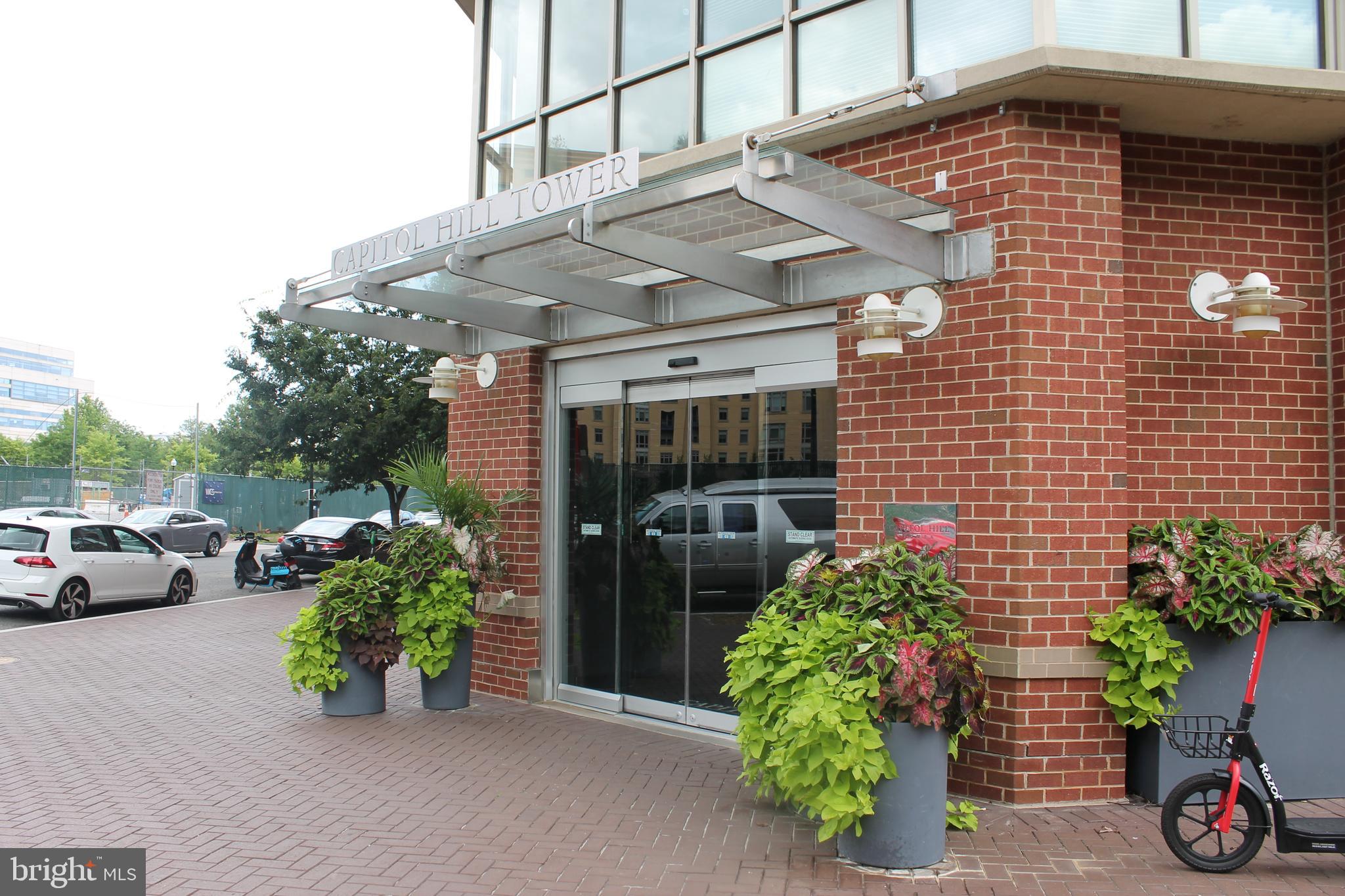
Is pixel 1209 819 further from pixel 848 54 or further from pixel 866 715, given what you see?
pixel 848 54

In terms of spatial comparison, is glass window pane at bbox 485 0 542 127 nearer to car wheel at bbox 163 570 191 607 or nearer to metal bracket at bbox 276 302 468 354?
metal bracket at bbox 276 302 468 354

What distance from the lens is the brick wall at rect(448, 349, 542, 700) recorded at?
927 centimetres

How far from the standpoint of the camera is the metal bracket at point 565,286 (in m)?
6.87

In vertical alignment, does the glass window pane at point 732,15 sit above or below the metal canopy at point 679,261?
above

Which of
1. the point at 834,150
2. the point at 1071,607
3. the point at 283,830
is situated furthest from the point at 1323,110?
the point at 283,830

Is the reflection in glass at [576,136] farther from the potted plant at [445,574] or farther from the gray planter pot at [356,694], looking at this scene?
the gray planter pot at [356,694]

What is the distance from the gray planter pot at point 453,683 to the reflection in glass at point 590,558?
2.97ft

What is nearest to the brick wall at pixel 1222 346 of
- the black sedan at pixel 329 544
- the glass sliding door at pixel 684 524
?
the glass sliding door at pixel 684 524

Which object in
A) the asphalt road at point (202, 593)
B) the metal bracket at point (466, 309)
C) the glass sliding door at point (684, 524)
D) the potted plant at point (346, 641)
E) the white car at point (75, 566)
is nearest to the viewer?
the glass sliding door at point (684, 524)

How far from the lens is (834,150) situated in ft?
23.8

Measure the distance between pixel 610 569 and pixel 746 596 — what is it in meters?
1.61

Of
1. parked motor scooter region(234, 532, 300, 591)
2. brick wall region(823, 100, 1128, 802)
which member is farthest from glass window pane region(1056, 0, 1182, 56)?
parked motor scooter region(234, 532, 300, 591)

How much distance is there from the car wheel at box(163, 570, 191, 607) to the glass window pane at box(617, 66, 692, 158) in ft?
43.8

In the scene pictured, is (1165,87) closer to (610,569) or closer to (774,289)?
(774,289)
